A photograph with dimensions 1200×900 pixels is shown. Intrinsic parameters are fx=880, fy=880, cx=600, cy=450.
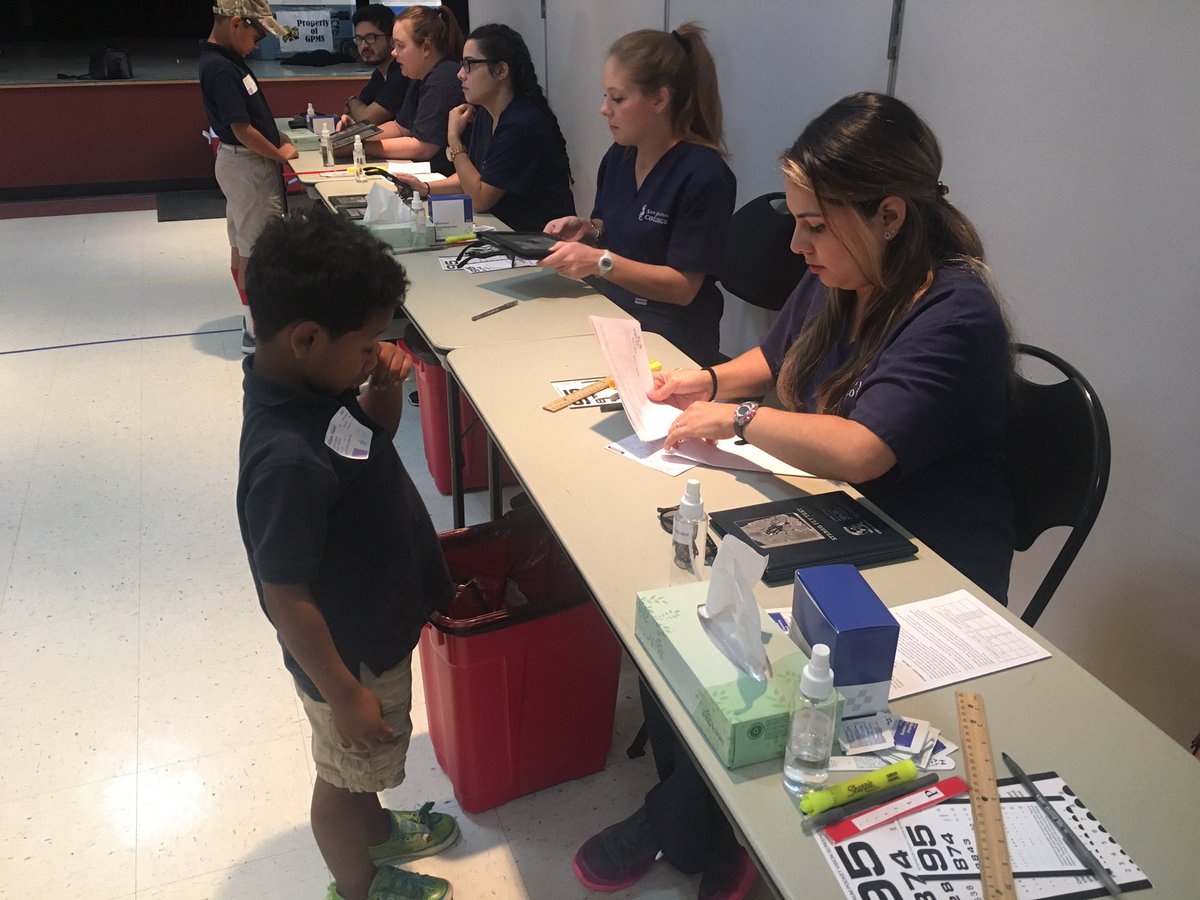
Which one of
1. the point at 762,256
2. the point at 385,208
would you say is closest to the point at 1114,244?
the point at 762,256

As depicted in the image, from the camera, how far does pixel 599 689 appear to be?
1771 mm

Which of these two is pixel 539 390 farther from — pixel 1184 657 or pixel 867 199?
pixel 1184 657

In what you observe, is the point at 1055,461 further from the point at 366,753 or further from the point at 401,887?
the point at 401,887

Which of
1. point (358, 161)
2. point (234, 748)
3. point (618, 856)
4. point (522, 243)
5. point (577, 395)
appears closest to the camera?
point (618, 856)

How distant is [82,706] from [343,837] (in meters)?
0.93

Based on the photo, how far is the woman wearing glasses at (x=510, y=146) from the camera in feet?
10.4

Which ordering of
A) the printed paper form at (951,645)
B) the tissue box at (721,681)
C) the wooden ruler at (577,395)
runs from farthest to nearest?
the wooden ruler at (577,395) < the printed paper form at (951,645) < the tissue box at (721,681)

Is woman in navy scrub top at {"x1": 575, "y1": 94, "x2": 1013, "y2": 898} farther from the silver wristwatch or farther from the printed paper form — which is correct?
the silver wristwatch

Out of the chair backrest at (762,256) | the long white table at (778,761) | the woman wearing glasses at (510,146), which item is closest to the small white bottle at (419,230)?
the woman wearing glasses at (510,146)

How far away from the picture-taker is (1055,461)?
57.3 inches

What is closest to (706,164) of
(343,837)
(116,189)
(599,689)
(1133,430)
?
(1133,430)

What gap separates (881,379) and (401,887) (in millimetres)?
1177

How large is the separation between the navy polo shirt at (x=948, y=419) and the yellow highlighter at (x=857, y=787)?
56cm

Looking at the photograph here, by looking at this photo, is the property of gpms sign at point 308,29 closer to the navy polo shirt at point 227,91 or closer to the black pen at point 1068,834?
the navy polo shirt at point 227,91
